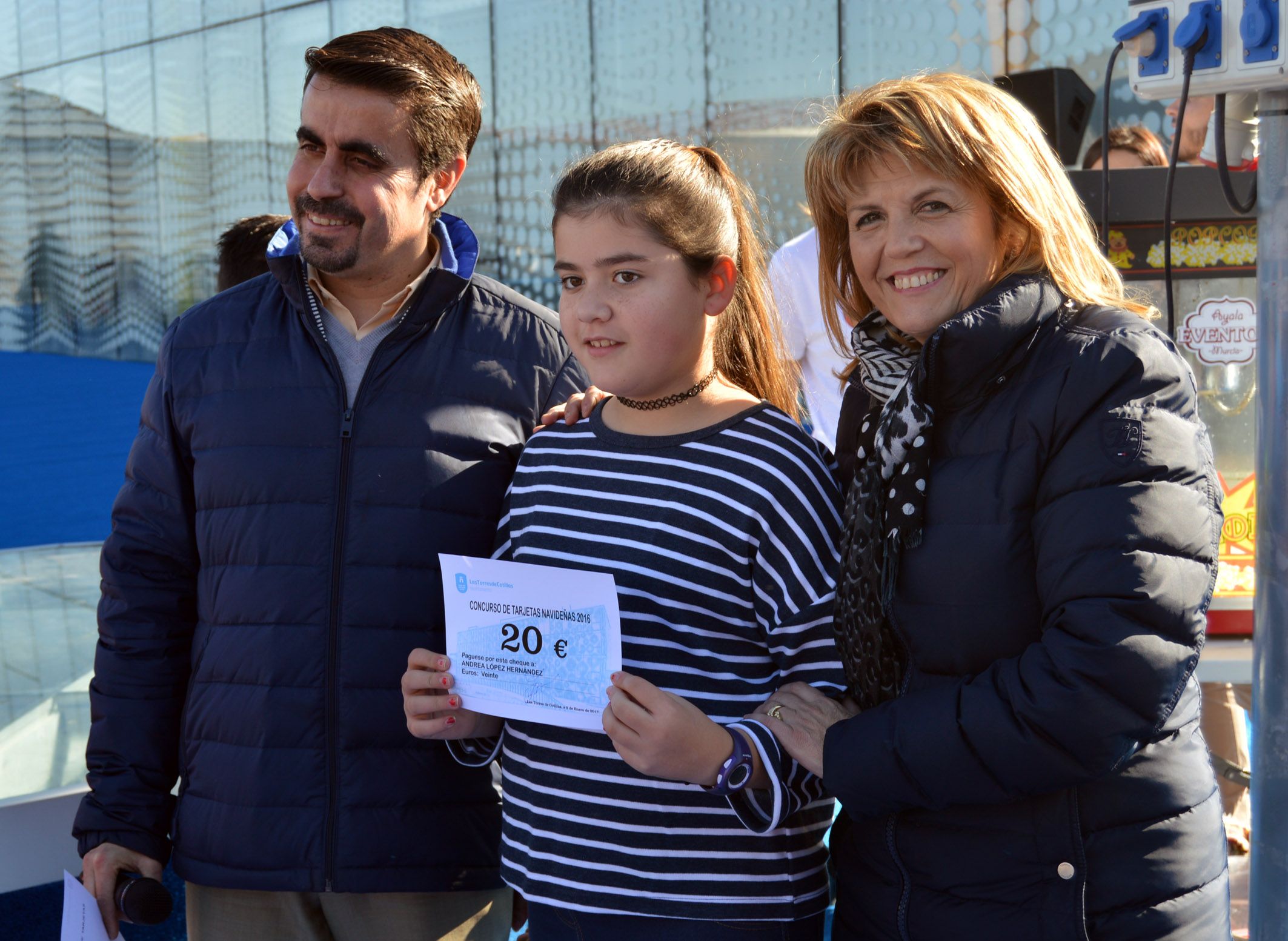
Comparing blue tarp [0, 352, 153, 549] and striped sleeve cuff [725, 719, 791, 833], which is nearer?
striped sleeve cuff [725, 719, 791, 833]

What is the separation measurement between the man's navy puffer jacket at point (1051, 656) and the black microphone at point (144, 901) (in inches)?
42.4

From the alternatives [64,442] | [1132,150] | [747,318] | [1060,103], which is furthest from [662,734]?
[64,442]

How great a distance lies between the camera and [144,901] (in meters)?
1.83

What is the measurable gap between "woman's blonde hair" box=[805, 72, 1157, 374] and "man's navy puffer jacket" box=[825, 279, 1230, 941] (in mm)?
84

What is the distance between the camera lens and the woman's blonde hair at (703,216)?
165cm

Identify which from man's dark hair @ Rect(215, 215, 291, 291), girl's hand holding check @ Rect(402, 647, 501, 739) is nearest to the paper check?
girl's hand holding check @ Rect(402, 647, 501, 739)

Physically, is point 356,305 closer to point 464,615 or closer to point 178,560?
point 178,560

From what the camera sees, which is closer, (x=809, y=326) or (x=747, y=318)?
(x=747, y=318)

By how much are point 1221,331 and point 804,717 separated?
6.13ft

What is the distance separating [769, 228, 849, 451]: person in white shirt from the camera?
10.2ft

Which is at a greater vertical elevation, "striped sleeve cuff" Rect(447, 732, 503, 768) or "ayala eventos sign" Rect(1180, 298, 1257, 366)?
"ayala eventos sign" Rect(1180, 298, 1257, 366)

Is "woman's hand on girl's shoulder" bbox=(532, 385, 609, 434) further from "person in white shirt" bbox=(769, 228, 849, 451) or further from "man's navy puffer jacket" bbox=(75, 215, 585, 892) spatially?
"person in white shirt" bbox=(769, 228, 849, 451)

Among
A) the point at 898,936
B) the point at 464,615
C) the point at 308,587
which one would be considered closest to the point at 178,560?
the point at 308,587

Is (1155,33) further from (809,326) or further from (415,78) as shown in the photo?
(809,326)
